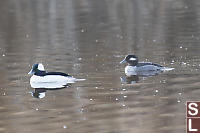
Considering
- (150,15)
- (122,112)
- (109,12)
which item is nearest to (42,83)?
(122,112)

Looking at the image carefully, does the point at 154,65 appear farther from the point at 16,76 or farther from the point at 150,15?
the point at 150,15

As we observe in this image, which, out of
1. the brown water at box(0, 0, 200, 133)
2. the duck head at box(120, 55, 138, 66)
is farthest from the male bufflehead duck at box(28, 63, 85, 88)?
the duck head at box(120, 55, 138, 66)

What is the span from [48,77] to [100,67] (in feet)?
6.86

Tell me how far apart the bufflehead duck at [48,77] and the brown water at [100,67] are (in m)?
0.28

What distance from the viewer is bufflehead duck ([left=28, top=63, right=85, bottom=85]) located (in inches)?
670

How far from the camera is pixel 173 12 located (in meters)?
35.9

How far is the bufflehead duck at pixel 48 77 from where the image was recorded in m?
17.0

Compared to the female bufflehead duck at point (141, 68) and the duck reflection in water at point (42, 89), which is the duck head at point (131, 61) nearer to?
the female bufflehead duck at point (141, 68)

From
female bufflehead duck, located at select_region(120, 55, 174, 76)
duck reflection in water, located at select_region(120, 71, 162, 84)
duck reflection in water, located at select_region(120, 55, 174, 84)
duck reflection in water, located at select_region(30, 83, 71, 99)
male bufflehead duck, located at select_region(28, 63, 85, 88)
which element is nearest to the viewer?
duck reflection in water, located at select_region(30, 83, 71, 99)

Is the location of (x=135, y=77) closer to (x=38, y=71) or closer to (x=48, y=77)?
(x=48, y=77)

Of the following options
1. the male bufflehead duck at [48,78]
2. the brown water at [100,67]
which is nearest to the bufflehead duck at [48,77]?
the male bufflehead duck at [48,78]

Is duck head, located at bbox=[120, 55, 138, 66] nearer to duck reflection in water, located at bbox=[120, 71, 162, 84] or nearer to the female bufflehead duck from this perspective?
the female bufflehead duck

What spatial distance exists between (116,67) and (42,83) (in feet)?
8.61

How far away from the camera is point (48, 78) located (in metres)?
17.4
